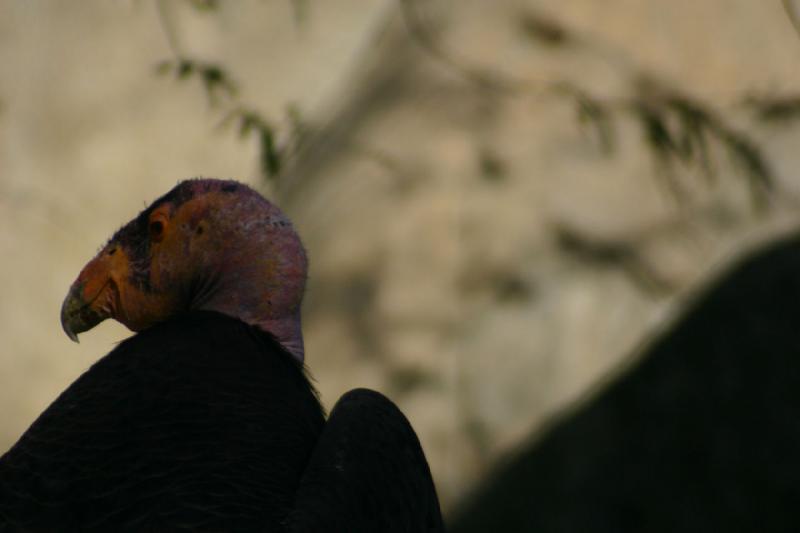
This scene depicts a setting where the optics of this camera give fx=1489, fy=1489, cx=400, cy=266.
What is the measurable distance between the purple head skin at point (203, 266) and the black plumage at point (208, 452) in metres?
0.15

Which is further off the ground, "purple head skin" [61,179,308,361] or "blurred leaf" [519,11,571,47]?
"blurred leaf" [519,11,571,47]

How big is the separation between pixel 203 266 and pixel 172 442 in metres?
0.66

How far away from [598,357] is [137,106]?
Result: 3.51 meters

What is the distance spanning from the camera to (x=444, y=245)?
283 inches

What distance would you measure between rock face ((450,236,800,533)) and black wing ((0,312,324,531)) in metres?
3.69

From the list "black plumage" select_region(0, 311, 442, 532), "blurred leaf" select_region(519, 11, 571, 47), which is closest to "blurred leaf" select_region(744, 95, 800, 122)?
"blurred leaf" select_region(519, 11, 571, 47)

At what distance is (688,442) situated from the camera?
6.84 m

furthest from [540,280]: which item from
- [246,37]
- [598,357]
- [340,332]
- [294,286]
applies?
[294,286]

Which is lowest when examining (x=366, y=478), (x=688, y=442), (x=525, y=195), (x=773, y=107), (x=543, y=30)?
(x=366, y=478)

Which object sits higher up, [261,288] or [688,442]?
[688,442]

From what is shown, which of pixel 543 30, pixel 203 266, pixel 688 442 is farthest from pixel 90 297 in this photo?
pixel 543 30

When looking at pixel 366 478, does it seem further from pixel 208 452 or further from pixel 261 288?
pixel 261 288

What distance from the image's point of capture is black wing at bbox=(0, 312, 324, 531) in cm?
279

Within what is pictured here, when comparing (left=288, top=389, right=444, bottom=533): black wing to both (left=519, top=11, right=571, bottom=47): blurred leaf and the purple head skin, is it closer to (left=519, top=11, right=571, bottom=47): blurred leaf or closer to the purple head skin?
the purple head skin
